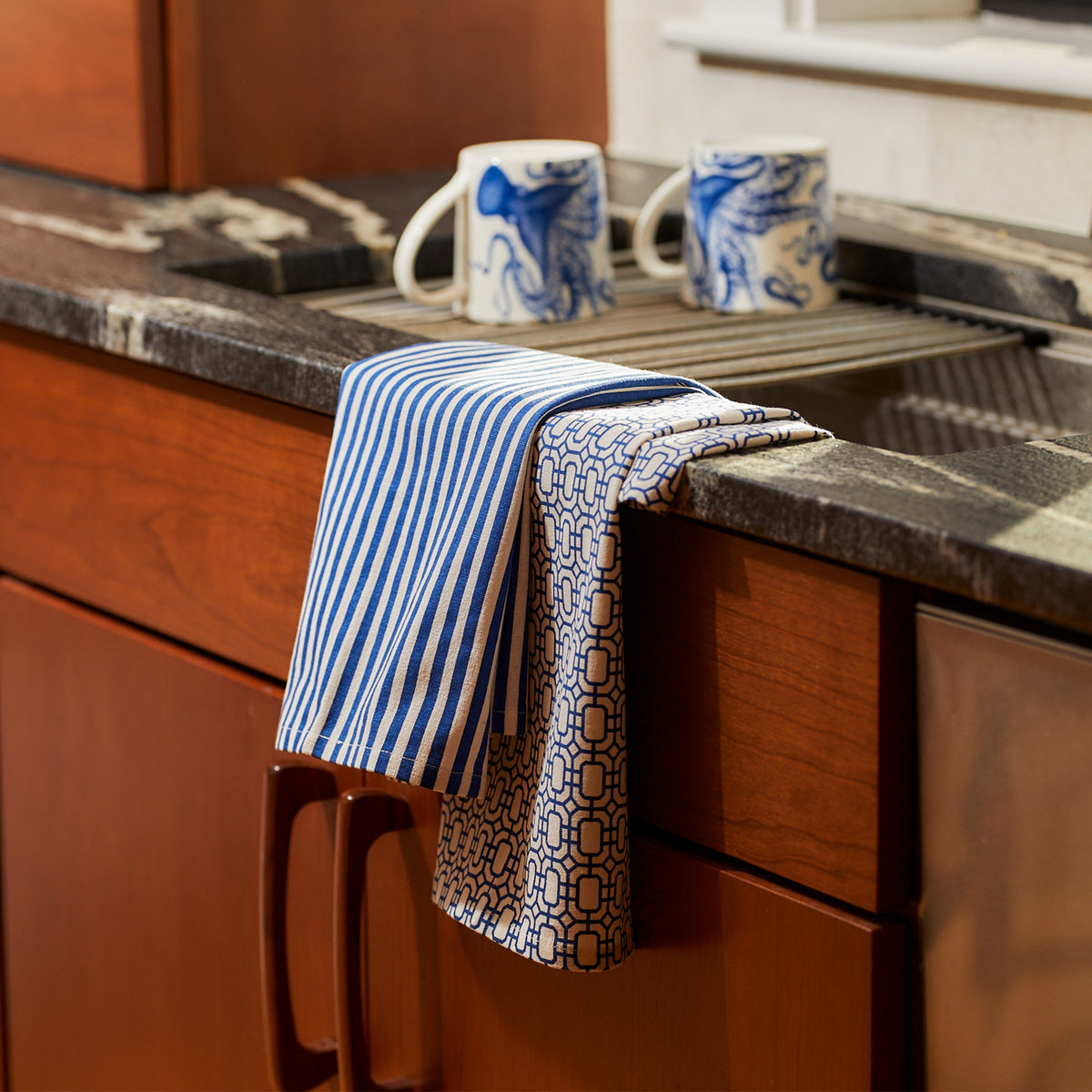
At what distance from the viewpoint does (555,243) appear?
103 cm

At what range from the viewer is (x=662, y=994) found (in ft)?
2.42

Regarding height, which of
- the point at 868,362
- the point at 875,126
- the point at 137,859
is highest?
the point at 875,126

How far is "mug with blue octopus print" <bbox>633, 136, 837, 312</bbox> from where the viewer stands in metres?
1.03

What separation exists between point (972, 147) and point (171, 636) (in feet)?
2.25

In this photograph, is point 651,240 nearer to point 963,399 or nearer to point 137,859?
point 963,399

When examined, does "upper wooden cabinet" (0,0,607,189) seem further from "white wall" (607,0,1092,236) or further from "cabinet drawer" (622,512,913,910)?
"cabinet drawer" (622,512,913,910)

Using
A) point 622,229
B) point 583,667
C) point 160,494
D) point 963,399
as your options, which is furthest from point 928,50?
point 583,667

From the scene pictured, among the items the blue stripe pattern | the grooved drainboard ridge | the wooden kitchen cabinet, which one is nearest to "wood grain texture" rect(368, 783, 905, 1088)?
the wooden kitchen cabinet

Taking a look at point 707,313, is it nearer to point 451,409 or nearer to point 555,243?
point 555,243

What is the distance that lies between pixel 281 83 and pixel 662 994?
887 mm

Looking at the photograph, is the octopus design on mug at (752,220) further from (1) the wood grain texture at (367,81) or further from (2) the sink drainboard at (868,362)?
(1) the wood grain texture at (367,81)

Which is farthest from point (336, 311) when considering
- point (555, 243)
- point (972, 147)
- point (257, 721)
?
point (972, 147)

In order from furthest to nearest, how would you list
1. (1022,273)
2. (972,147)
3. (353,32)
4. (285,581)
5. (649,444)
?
(353,32), (972,147), (1022,273), (285,581), (649,444)

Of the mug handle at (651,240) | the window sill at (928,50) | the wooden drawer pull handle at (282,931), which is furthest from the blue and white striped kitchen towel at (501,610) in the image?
the window sill at (928,50)
